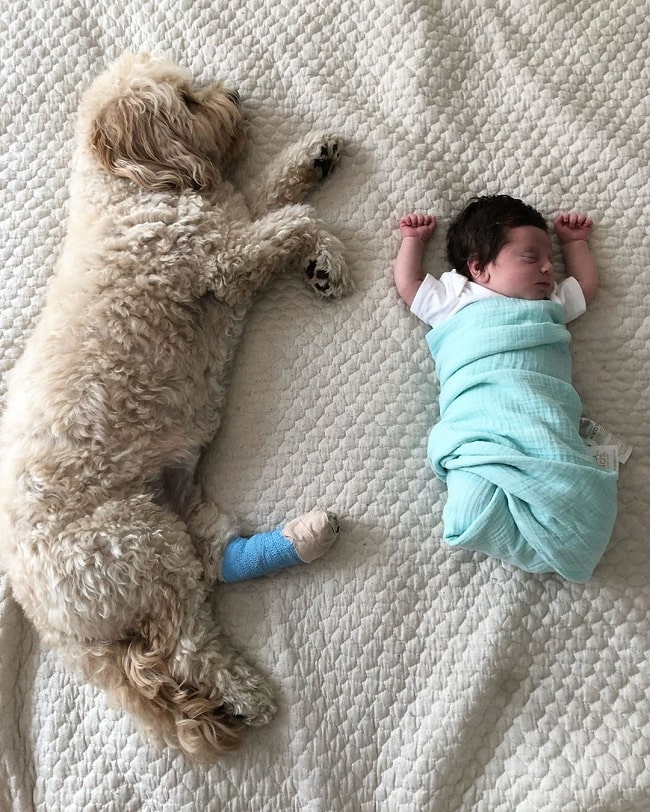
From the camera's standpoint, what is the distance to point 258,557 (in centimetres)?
139

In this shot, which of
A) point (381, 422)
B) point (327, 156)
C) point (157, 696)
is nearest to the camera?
point (157, 696)

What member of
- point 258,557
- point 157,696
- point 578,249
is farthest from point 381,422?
point 157,696

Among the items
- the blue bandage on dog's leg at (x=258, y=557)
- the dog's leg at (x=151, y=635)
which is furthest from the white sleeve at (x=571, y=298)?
the dog's leg at (x=151, y=635)

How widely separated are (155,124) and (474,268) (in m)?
0.78

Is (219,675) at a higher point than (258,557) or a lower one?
lower

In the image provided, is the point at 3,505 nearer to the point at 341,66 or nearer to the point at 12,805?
the point at 12,805

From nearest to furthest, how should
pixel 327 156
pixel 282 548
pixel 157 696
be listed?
pixel 157 696 < pixel 282 548 < pixel 327 156

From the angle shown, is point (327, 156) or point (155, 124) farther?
point (327, 156)

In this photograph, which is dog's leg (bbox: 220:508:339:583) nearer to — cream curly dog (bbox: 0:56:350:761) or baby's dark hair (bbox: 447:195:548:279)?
cream curly dog (bbox: 0:56:350:761)

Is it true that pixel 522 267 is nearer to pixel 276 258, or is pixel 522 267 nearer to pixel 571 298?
pixel 571 298

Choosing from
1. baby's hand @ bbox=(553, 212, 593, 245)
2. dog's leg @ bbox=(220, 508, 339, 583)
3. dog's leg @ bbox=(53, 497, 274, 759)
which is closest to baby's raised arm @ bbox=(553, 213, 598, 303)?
baby's hand @ bbox=(553, 212, 593, 245)

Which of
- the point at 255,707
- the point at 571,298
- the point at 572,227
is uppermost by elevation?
the point at 572,227

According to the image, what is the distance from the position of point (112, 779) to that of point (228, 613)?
0.41 m

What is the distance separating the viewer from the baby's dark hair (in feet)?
4.77
